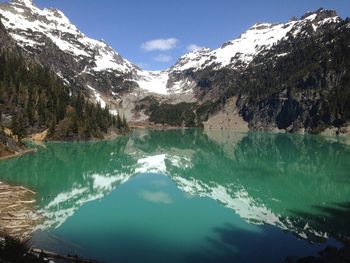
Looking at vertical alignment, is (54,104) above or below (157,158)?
above

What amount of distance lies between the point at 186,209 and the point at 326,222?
14.0 m

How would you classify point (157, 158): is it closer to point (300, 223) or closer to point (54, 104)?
point (54, 104)

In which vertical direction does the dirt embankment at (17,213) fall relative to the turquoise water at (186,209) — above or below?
above

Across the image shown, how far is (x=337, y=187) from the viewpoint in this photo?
5847cm

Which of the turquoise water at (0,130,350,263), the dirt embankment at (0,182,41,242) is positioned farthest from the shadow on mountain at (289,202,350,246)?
the dirt embankment at (0,182,41,242)

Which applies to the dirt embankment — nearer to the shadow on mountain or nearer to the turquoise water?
the turquoise water

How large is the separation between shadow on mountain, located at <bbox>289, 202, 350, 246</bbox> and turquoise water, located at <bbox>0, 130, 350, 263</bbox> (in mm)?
88

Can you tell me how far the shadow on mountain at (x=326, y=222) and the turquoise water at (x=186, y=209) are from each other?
0.29 ft

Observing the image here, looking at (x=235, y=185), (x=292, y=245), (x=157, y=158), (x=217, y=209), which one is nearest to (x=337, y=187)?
(x=235, y=185)

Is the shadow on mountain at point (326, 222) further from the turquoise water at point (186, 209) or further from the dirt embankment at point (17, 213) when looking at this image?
the dirt embankment at point (17, 213)

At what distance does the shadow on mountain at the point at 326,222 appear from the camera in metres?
34.7

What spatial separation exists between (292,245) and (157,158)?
74190mm

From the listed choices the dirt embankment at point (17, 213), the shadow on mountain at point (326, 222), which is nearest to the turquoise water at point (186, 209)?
the shadow on mountain at point (326, 222)

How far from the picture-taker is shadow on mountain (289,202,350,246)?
3469 centimetres
